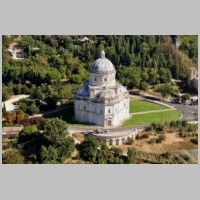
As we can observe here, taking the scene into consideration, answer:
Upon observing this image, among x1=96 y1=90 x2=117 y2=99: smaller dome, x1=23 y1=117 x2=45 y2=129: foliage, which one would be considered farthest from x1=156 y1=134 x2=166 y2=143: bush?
x1=23 y1=117 x2=45 y2=129: foliage

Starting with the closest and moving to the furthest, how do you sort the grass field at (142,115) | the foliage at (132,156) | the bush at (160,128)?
the foliage at (132,156)
the bush at (160,128)
the grass field at (142,115)

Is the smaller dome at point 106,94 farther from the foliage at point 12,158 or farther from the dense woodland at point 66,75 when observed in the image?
the foliage at point 12,158

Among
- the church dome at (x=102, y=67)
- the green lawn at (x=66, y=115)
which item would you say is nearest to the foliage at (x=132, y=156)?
the green lawn at (x=66, y=115)

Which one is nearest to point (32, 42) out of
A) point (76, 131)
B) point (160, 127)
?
point (76, 131)

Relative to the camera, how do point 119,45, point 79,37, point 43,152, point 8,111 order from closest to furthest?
point 43,152, point 8,111, point 119,45, point 79,37

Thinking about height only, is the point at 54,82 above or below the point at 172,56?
below

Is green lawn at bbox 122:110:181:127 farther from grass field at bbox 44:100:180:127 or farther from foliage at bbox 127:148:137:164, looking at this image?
foliage at bbox 127:148:137:164

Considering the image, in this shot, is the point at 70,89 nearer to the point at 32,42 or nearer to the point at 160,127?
the point at 160,127

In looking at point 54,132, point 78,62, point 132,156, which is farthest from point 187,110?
point 78,62
